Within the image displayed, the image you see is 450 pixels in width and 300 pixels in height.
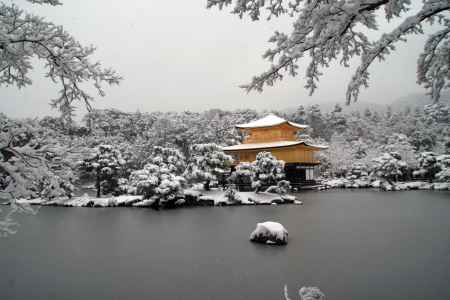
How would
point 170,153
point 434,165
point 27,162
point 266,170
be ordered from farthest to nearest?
1. point 434,165
2. point 170,153
3. point 266,170
4. point 27,162

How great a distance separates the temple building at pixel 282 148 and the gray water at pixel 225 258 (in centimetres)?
1246

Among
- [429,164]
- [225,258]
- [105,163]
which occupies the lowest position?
[225,258]

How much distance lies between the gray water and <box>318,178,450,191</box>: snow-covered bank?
11774mm

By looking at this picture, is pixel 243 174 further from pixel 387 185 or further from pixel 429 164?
pixel 429 164

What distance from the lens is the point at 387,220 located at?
11.1 m

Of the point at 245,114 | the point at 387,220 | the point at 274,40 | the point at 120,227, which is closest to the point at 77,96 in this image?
the point at 274,40

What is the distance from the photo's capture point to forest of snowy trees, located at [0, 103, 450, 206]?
121 inches

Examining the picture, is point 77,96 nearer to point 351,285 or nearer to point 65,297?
point 65,297

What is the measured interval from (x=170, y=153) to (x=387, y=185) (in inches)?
658

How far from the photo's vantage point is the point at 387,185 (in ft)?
78.0

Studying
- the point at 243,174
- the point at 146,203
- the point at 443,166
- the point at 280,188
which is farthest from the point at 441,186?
the point at 146,203

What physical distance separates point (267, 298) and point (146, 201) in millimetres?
12502

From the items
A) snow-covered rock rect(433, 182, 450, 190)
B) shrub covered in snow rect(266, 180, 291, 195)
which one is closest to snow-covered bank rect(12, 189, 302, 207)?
shrub covered in snow rect(266, 180, 291, 195)

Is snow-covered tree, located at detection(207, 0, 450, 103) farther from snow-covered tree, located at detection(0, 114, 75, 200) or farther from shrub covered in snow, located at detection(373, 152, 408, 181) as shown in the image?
shrub covered in snow, located at detection(373, 152, 408, 181)
